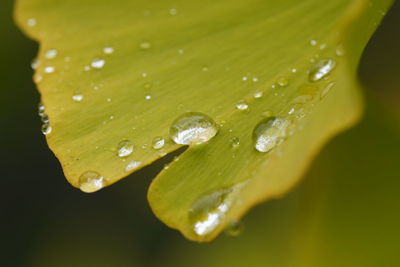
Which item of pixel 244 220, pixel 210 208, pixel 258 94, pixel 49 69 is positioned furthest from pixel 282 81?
pixel 244 220

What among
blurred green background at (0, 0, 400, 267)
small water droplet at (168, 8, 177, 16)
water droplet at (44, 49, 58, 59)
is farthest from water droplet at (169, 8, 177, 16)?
blurred green background at (0, 0, 400, 267)

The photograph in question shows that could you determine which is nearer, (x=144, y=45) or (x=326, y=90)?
(x=326, y=90)

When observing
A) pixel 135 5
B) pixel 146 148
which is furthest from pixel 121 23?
pixel 146 148

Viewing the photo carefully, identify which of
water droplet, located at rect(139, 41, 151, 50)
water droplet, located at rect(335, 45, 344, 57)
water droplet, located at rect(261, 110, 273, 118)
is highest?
water droplet, located at rect(335, 45, 344, 57)

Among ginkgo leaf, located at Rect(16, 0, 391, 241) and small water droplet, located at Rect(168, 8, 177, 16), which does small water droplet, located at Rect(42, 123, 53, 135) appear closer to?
ginkgo leaf, located at Rect(16, 0, 391, 241)

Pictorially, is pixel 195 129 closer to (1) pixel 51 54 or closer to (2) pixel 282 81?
(2) pixel 282 81
